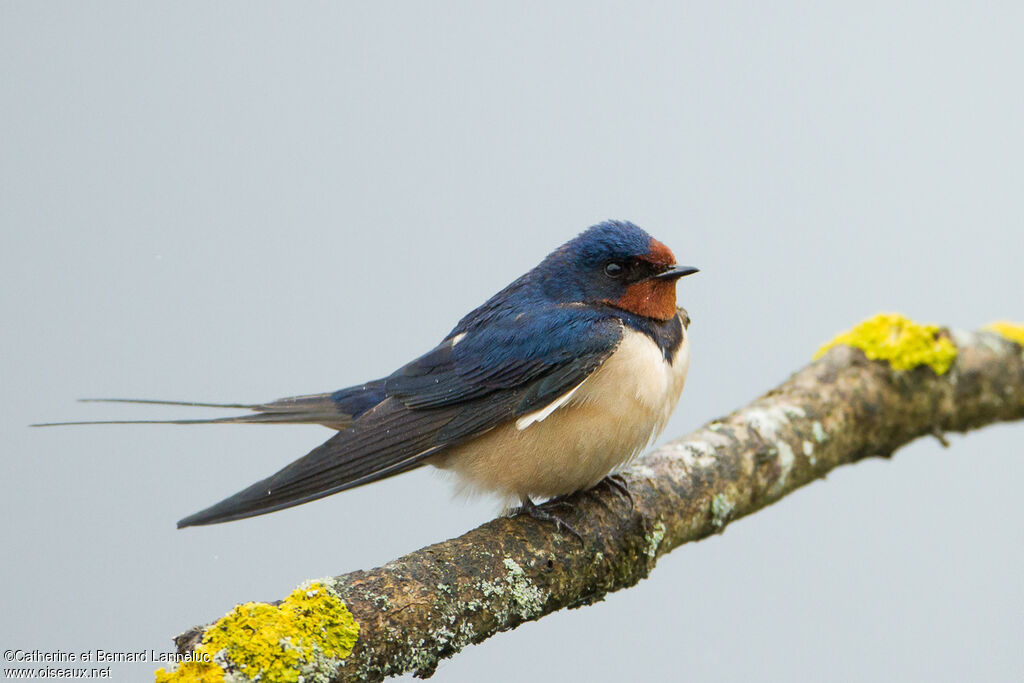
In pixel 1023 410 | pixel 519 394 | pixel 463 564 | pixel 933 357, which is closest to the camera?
pixel 463 564

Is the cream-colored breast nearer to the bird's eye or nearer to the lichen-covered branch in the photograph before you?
the lichen-covered branch

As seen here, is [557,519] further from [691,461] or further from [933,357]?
[933,357]

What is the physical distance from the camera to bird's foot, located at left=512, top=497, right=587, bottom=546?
8.50ft

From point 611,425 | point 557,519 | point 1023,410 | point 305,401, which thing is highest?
point 305,401

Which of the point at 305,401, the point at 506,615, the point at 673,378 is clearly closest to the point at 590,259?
the point at 673,378

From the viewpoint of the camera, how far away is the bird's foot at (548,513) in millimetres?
2592

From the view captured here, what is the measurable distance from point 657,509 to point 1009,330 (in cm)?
234

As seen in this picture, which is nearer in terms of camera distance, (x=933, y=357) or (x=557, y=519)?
(x=557, y=519)

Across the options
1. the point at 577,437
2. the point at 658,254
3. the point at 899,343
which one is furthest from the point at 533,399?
the point at 899,343

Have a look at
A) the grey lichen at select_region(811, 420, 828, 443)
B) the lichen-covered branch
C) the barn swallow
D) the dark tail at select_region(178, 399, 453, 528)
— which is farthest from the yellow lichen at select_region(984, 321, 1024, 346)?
the dark tail at select_region(178, 399, 453, 528)

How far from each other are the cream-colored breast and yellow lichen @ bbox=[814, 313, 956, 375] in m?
1.35

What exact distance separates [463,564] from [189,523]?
2.11 feet

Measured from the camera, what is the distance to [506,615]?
2.29m

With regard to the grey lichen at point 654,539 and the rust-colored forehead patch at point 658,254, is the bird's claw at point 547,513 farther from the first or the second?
the rust-colored forehead patch at point 658,254
